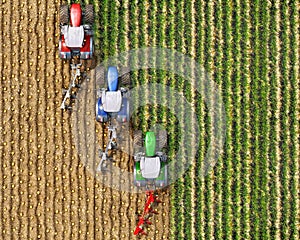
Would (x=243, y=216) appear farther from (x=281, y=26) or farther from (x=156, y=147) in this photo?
(x=281, y=26)

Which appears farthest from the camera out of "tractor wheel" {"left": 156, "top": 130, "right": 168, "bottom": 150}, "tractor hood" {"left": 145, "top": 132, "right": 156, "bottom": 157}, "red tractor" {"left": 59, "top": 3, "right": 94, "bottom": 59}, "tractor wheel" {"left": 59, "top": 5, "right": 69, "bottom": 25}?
"tractor wheel" {"left": 156, "top": 130, "right": 168, "bottom": 150}

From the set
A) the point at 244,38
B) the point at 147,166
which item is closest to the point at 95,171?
the point at 147,166

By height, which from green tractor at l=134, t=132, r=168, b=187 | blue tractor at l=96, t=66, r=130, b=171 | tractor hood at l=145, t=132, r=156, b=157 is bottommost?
green tractor at l=134, t=132, r=168, b=187

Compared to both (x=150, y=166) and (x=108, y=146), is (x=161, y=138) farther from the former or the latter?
(x=108, y=146)

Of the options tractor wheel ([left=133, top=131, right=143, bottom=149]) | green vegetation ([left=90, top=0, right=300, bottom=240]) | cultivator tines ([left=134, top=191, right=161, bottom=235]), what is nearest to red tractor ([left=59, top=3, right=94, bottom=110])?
green vegetation ([left=90, top=0, right=300, bottom=240])

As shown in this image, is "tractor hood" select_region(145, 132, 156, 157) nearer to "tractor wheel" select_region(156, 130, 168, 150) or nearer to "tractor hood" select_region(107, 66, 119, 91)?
"tractor wheel" select_region(156, 130, 168, 150)

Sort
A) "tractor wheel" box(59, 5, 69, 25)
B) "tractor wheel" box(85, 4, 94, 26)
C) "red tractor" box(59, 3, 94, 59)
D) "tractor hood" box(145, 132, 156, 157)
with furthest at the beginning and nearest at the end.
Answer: "tractor wheel" box(85, 4, 94, 26) → "tractor wheel" box(59, 5, 69, 25) → "tractor hood" box(145, 132, 156, 157) → "red tractor" box(59, 3, 94, 59)

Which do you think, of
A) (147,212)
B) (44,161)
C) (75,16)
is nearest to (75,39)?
(75,16)
